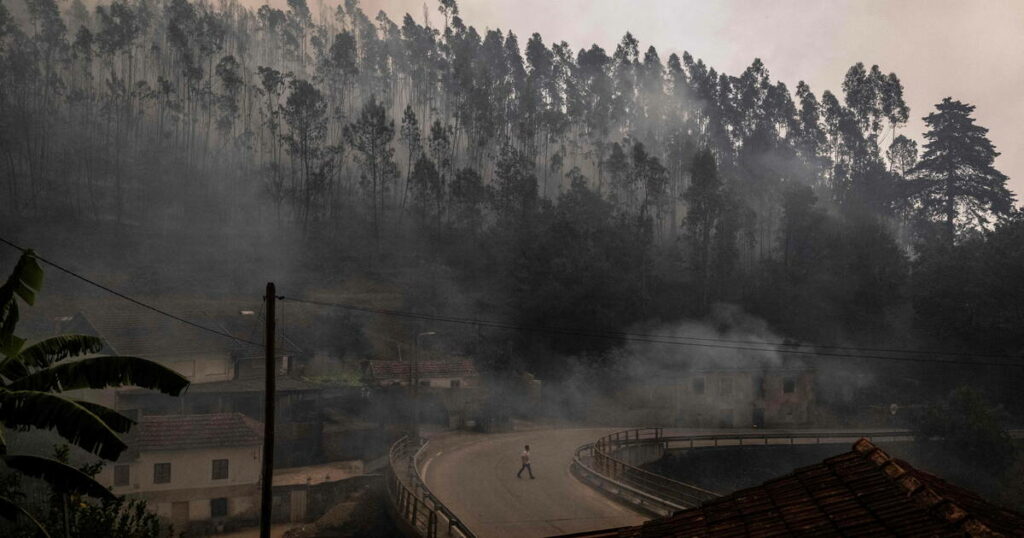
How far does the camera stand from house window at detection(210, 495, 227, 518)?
36250 millimetres

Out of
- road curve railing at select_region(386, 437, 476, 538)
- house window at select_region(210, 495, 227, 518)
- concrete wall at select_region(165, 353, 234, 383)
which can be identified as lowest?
house window at select_region(210, 495, 227, 518)

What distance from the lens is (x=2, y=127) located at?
81562 mm

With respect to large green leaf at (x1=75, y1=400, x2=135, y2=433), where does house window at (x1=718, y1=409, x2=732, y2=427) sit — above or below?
below

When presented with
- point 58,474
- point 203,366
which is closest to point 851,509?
point 58,474

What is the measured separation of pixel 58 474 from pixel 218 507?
26682 millimetres

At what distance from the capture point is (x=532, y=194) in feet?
272

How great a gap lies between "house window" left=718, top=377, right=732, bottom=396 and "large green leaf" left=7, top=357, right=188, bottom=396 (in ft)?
179

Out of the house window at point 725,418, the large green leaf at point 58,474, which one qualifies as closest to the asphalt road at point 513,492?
the large green leaf at point 58,474

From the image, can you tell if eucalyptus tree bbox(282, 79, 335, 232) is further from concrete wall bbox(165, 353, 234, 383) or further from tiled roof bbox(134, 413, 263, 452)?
tiled roof bbox(134, 413, 263, 452)

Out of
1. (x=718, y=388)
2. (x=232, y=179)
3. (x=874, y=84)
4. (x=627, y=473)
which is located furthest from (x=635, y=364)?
(x=874, y=84)

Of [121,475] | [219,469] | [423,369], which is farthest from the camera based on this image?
[423,369]

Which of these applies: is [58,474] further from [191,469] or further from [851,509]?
[191,469]

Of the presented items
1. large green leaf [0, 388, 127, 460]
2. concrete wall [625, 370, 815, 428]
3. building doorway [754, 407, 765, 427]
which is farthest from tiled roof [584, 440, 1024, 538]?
building doorway [754, 407, 765, 427]

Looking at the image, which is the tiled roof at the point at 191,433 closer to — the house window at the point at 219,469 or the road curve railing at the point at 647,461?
the house window at the point at 219,469
